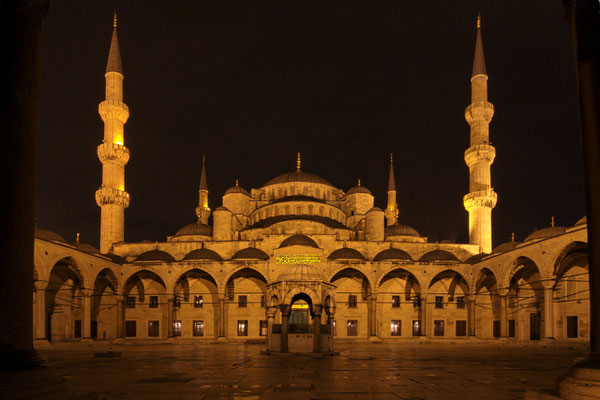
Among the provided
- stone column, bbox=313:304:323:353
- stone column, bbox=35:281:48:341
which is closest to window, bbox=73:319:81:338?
stone column, bbox=35:281:48:341

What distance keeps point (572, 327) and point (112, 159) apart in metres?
29.2

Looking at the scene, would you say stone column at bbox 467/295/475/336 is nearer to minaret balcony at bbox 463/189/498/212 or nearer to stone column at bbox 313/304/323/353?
minaret balcony at bbox 463/189/498/212

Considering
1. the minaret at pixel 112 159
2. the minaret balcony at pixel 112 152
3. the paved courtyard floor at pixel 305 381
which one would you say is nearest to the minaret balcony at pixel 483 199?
the paved courtyard floor at pixel 305 381

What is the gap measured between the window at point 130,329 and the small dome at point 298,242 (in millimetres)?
11017

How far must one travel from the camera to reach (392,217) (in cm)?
4888

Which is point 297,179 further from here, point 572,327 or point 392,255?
point 572,327

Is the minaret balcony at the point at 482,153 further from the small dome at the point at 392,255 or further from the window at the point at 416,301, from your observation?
the window at the point at 416,301

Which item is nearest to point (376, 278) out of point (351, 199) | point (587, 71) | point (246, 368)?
point (351, 199)

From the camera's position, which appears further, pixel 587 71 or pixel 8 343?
pixel 587 71

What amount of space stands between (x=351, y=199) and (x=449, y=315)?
43.5ft

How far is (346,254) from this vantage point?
31.9m

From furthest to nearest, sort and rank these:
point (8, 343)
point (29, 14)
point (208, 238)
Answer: point (208, 238) < point (29, 14) < point (8, 343)

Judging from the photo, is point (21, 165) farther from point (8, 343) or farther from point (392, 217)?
point (392, 217)

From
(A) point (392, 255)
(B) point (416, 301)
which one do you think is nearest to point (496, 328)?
(B) point (416, 301)
